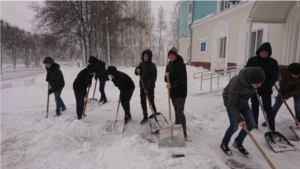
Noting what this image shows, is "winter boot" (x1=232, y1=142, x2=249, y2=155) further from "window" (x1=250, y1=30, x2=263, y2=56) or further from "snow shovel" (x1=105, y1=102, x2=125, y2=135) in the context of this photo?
"window" (x1=250, y1=30, x2=263, y2=56)

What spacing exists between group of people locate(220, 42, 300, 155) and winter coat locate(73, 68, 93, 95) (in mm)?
3245

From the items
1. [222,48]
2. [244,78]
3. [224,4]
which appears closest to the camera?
[244,78]

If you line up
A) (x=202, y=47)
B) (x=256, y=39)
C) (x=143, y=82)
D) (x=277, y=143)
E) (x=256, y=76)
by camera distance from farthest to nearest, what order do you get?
(x=202, y=47)
(x=256, y=39)
(x=143, y=82)
(x=277, y=143)
(x=256, y=76)

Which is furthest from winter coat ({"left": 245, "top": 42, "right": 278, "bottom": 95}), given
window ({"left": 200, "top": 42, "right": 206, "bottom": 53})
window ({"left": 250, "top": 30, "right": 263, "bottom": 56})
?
window ({"left": 200, "top": 42, "right": 206, "bottom": 53})

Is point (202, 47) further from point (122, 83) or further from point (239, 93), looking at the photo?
point (239, 93)

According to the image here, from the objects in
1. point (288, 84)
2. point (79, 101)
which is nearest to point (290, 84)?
point (288, 84)

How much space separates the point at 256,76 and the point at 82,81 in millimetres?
3757

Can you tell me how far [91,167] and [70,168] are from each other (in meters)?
0.33

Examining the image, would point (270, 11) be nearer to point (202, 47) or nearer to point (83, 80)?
point (83, 80)

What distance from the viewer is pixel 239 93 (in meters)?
2.74

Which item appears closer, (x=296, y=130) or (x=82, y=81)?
(x=296, y=130)

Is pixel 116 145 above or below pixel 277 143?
below

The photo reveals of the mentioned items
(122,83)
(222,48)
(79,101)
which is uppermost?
(222,48)

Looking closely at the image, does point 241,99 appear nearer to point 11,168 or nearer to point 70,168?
point 70,168
